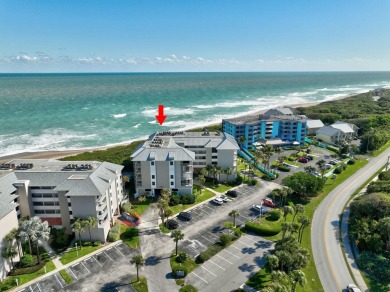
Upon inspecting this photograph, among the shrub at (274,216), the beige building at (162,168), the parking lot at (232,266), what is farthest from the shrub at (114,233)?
the shrub at (274,216)

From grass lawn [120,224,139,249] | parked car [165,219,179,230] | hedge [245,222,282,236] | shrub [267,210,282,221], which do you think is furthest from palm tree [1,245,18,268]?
shrub [267,210,282,221]

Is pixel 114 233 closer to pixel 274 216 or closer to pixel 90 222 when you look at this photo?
pixel 90 222

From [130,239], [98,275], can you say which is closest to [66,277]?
[98,275]

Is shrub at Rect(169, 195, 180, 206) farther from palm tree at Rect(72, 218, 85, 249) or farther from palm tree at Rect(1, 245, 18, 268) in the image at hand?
palm tree at Rect(1, 245, 18, 268)

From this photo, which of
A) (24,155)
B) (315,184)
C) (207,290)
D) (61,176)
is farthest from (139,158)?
(24,155)

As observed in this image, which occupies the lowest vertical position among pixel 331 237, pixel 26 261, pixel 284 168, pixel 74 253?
pixel 74 253

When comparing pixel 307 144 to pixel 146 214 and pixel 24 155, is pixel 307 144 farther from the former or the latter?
pixel 24 155
